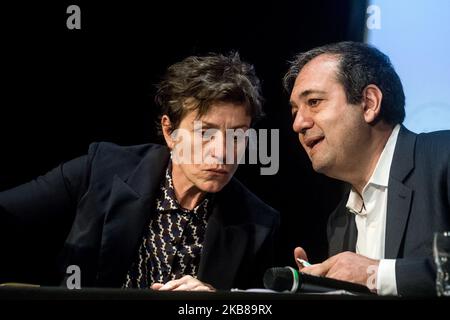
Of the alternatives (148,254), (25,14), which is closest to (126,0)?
(25,14)

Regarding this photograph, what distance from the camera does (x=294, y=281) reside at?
178 centimetres

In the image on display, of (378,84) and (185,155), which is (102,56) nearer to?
(185,155)

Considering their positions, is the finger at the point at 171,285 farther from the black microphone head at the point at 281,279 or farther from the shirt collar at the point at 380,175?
the shirt collar at the point at 380,175

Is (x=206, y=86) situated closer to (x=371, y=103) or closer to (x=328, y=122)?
(x=328, y=122)

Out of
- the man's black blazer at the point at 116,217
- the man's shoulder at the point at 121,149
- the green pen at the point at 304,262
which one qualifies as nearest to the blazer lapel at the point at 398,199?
the green pen at the point at 304,262

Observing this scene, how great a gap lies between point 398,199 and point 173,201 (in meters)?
0.81

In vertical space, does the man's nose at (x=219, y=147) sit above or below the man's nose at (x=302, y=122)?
below

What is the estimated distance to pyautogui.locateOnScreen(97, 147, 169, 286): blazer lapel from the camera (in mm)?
2438

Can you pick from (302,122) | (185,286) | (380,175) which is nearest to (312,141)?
(302,122)

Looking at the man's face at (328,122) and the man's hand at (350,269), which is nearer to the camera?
the man's hand at (350,269)

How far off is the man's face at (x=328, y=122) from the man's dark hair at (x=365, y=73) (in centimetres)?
3

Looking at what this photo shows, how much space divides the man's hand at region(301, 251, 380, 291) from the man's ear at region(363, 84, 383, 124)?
28.2 inches

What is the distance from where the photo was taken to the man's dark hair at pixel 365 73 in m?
2.69

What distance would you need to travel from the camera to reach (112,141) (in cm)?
266
